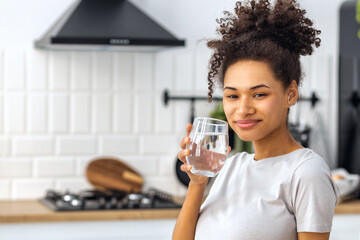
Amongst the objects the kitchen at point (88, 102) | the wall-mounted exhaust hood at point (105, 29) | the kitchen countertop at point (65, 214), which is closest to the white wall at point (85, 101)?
the kitchen at point (88, 102)

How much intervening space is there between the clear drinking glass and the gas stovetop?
6.01 ft

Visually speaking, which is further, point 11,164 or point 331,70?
point 331,70

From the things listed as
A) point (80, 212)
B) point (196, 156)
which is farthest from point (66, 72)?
point (196, 156)

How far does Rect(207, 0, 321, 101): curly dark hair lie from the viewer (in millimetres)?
1244

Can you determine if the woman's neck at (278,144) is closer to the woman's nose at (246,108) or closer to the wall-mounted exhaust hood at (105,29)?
the woman's nose at (246,108)

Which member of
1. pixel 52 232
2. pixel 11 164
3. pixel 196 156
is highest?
pixel 196 156

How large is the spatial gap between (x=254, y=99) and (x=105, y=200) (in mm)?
2132

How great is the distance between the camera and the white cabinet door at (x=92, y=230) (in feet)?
9.61

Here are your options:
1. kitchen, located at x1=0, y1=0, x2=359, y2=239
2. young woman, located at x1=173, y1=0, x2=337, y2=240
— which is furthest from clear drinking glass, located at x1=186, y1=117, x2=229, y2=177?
kitchen, located at x1=0, y1=0, x2=359, y2=239

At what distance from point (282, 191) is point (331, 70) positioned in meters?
2.78

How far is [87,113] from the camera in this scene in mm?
3488

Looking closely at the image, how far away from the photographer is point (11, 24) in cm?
336

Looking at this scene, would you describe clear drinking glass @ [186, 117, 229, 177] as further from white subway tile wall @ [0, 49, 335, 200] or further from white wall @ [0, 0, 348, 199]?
white subway tile wall @ [0, 49, 335, 200]

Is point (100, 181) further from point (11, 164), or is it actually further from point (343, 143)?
point (343, 143)
